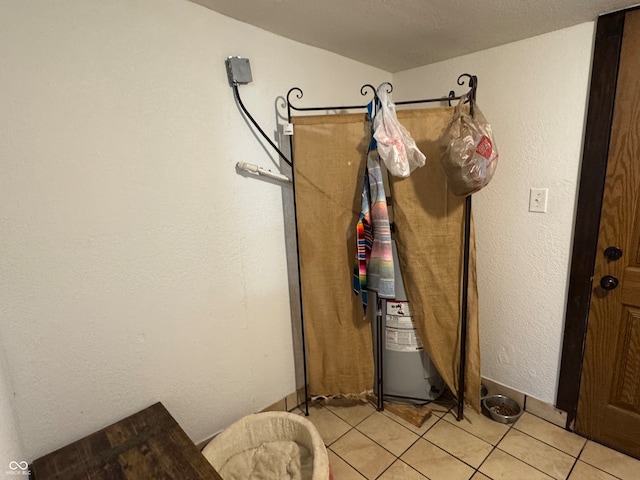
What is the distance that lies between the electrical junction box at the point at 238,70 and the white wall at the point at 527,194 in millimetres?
1126

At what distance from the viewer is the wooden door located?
1.34 meters

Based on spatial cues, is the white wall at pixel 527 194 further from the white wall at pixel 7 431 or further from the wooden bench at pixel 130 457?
the white wall at pixel 7 431

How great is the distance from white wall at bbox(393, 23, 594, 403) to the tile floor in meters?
0.26

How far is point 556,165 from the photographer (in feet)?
5.16

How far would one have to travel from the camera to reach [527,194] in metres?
1.69

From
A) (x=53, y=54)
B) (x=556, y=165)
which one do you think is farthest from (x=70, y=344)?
(x=556, y=165)

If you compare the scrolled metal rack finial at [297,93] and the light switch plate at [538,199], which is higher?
the scrolled metal rack finial at [297,93]

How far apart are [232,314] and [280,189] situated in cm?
66

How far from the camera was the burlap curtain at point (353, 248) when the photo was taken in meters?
1.57

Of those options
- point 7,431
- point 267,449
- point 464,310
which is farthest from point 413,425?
point 7,431

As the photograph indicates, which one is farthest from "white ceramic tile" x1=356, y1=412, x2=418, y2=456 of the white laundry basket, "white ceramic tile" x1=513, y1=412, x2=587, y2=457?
"white ceramic tile" x1=513, y1=412, x2=587, y2=457

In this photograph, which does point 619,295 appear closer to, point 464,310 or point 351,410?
point 464,310

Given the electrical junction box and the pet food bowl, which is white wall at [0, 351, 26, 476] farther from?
the pet food bowl

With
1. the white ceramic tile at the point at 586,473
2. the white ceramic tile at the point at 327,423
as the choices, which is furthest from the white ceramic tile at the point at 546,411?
the white ceramic tile at the point at 327,423
